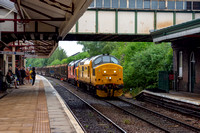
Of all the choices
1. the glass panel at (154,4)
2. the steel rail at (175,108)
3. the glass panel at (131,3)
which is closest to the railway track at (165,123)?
the steel rail at (175,108)

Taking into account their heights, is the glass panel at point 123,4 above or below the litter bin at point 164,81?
above

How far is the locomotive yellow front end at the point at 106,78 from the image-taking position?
1741 cm

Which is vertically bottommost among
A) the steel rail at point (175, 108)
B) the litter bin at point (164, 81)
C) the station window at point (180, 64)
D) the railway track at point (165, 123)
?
the railway track at point (165, 123)

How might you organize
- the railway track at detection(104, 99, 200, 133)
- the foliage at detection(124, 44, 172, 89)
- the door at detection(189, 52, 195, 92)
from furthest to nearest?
the foliage at detection(124, 44, 172, 89) → the door at detection(189, 52, 195, 92) → the railway track at detection(104, 99, 200, 133)

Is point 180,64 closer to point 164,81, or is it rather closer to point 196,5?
point 164,81

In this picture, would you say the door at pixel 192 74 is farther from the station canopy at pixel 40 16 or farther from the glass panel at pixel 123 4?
the station canopy at pixel 40 16

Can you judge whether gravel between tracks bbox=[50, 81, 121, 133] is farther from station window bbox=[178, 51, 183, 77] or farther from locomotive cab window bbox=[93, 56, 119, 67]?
station window bbox=[178, 51, 183, 77]

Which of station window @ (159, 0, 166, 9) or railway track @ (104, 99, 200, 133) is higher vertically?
station window @ (159, 0, 166, 9)

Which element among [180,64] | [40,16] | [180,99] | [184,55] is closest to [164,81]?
[180,64]

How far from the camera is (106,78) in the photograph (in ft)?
57.7

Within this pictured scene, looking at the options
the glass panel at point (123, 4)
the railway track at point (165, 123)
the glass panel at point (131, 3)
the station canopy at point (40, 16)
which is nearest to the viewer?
the railway track at point (165, 123)

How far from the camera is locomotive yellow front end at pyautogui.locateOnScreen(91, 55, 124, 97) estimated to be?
17.4 metres

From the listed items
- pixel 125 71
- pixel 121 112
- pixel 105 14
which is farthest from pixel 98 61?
pixel 125 71

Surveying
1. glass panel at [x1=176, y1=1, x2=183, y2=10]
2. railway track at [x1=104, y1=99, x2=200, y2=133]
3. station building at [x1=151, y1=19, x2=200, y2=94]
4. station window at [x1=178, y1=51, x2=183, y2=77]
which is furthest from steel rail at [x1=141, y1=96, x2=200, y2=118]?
glass panel at [x1=176, y1=1, x2=183, y2=10]
